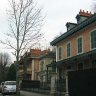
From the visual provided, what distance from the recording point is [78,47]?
105 ft

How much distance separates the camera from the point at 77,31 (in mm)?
31781

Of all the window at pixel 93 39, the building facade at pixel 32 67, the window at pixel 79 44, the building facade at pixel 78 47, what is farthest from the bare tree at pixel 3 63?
the window at pixel 93 39

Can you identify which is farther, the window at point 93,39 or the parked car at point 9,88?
the parked car at point 9,88

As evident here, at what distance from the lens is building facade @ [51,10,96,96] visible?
28.0 m

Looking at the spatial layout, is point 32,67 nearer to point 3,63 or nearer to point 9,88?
point 3,63

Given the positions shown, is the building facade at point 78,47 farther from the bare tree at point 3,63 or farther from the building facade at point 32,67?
the bare tree at point 3,63

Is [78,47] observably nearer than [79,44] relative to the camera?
No

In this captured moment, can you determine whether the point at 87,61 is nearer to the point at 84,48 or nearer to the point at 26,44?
the point at 84,48

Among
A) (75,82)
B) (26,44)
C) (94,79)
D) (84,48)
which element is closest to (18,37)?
(26,44)

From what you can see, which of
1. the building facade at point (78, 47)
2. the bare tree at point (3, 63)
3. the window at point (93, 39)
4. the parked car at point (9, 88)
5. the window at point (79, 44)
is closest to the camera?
the building facade at point (78, 47)

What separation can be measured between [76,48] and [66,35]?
2.57 m

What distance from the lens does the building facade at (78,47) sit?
91.9 feet

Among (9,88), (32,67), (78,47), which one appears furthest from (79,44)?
(32,67)

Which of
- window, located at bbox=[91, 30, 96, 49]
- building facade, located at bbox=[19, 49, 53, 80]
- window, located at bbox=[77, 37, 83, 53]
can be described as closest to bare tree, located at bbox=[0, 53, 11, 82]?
building facade, located at bbox=[19, 49, 53, 80]
